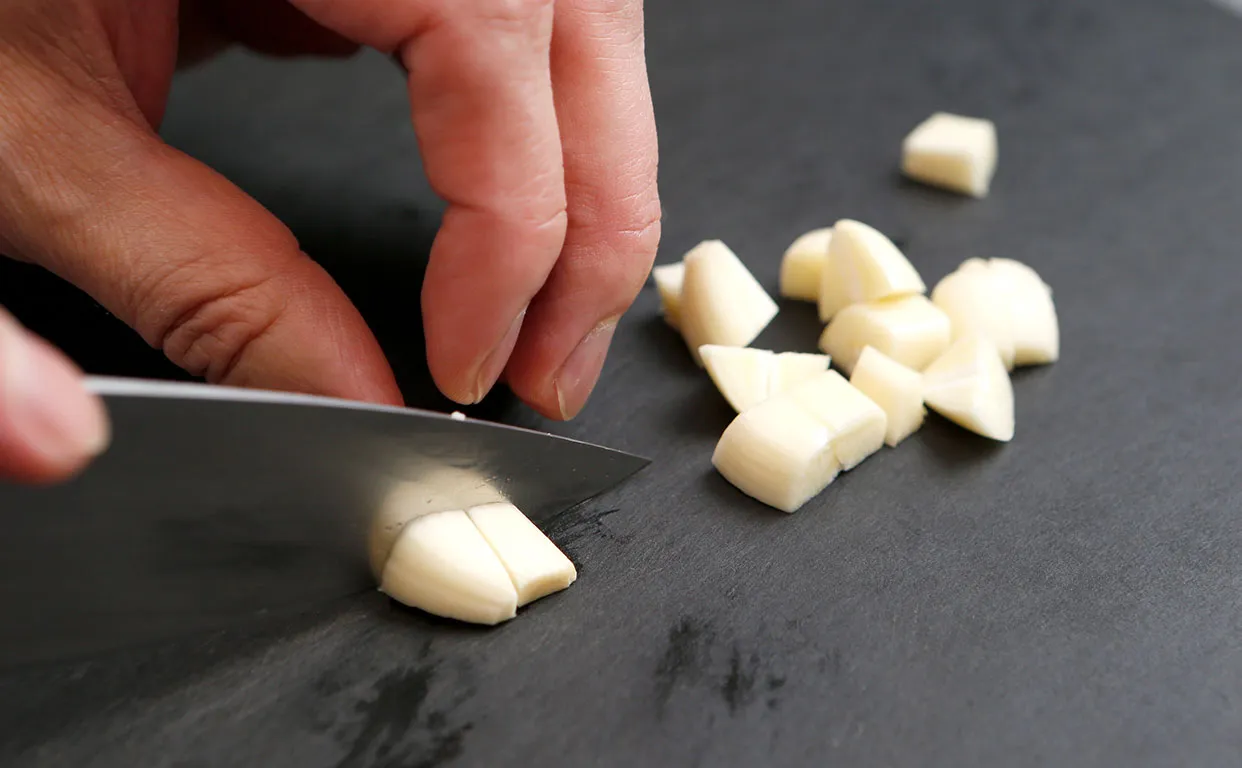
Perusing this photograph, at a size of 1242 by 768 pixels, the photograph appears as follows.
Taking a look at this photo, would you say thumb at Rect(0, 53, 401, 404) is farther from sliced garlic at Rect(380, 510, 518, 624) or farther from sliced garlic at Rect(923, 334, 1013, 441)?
sliced garlic at Rect(923, 334, 1013, 441)

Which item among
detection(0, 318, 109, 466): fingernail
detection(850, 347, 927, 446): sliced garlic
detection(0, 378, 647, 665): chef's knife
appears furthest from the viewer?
detection(850, 347, 927, 446): sliced garlic

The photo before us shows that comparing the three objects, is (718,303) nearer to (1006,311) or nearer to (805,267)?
(805,267)

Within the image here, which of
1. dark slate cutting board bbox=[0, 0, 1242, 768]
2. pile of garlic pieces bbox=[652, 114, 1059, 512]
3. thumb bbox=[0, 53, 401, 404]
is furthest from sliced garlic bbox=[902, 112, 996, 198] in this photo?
thumb bbox=[0, 53, 401, 404]

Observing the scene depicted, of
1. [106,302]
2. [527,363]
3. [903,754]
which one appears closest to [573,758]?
[903,754]

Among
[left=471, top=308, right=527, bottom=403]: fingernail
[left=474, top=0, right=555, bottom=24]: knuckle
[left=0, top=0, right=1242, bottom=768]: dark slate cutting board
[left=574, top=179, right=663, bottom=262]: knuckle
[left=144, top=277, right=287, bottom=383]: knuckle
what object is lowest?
[left=0, top=0, right=1242, bottom=768]: dark slate cutting board

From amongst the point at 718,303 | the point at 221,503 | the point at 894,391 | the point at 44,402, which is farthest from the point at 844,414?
the point at 44,402

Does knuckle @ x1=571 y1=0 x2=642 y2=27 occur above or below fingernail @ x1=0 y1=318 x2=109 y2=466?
above

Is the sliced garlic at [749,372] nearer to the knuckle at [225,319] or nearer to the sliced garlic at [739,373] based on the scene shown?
the sliced garlic at [739,373]

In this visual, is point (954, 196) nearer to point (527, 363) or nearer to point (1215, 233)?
point (1215, 233)

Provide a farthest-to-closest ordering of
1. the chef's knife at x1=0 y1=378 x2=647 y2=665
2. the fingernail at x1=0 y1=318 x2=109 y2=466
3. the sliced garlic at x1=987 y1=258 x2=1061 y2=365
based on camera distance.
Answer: the sliced garlic at x1=987 y1=258 x2=1061 y2=365, the chef's knife at x1=0 y1=378 x2=647 y2=665, the fingernail at x1=0 y1=318 x2=109 y2=466
